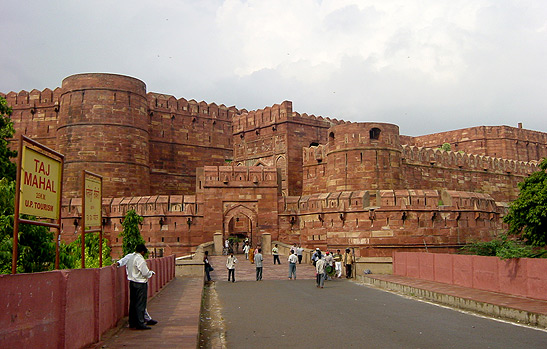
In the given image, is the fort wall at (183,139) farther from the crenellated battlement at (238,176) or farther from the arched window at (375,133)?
the arched window at (375,133)

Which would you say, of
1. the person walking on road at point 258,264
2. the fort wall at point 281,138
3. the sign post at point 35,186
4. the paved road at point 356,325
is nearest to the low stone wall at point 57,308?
the sign post at point 35,186

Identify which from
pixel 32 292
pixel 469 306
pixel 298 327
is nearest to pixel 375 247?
pixel 469 306

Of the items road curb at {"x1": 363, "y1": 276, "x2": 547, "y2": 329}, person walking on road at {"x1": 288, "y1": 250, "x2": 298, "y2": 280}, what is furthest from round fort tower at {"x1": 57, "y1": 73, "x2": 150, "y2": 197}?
road curb at {"x1": 363, "y1": 276, "x2": 547, "y2": 329}

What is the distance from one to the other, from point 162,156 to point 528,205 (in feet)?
83.3

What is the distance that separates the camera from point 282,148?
3241 cm

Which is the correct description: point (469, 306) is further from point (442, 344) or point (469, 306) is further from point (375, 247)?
point (375, 247)

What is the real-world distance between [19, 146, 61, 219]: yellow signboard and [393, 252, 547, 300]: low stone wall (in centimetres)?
852

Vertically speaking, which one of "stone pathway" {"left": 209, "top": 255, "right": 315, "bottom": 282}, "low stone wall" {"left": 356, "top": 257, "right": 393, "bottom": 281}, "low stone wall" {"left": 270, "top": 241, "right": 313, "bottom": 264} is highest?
"low stone wall" {"left": 270, "top": 241, "right": 313, "bottom": 264}

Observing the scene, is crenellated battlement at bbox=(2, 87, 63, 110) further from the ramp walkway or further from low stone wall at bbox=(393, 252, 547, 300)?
low stone wall at bbox=(393, 252, 547, 300)

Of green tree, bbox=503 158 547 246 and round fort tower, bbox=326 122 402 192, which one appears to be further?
round fort tower, bbox=326 122 402 192

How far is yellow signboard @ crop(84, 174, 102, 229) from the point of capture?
740 cm

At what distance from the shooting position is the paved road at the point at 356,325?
686 centimetres

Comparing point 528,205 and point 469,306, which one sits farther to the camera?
point 528,205

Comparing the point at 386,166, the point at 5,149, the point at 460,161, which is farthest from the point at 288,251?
the point at 460,161
